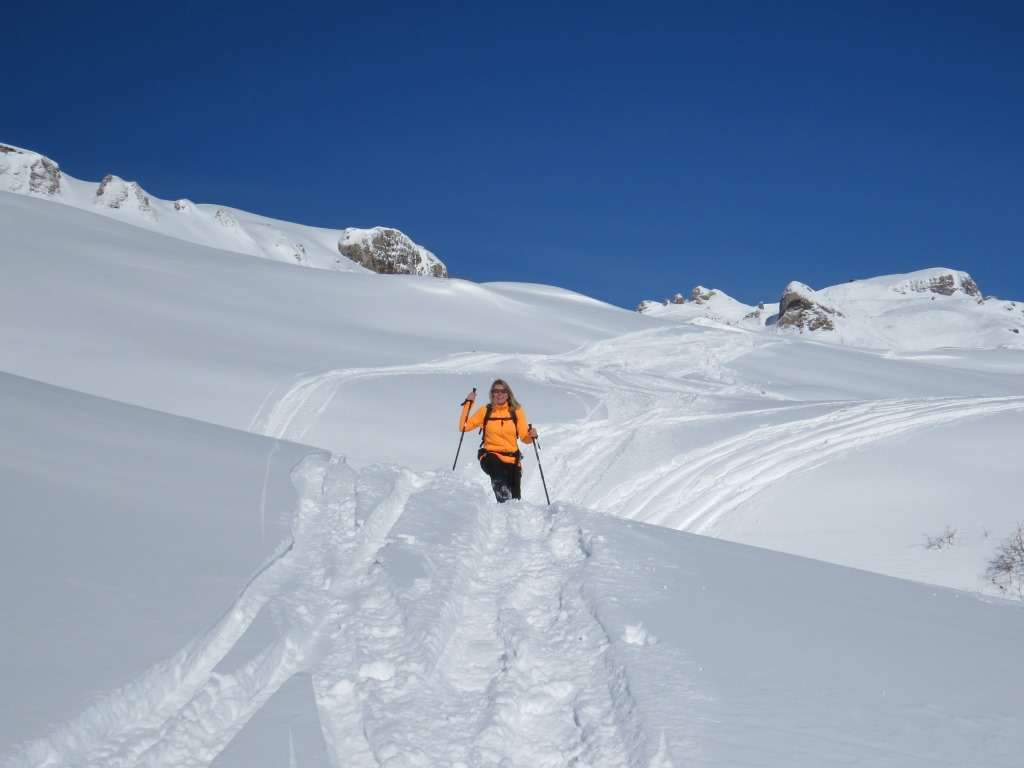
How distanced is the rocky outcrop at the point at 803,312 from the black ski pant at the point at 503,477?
6082 centimetres

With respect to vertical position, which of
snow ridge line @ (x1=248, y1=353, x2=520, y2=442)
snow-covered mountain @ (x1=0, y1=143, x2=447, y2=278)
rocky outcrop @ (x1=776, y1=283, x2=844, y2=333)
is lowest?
snow ridge line @ (x1=248, y1=353, x2=520, y2=442)

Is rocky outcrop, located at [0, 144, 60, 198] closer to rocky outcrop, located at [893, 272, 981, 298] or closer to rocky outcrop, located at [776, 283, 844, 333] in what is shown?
rocky outcrop, located at [776, 283, 844, 333]

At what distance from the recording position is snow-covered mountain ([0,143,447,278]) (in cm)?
5441

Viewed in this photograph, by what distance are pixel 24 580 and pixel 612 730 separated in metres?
2.56

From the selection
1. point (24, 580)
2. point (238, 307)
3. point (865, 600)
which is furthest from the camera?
point (238, 307)

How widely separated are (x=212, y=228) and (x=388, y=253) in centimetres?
1315

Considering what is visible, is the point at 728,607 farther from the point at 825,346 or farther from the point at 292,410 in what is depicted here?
the point at 825,346

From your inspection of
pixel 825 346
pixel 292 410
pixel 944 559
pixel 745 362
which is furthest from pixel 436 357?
pixel 825 346

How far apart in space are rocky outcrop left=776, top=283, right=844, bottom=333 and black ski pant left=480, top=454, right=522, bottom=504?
60823 millimetres

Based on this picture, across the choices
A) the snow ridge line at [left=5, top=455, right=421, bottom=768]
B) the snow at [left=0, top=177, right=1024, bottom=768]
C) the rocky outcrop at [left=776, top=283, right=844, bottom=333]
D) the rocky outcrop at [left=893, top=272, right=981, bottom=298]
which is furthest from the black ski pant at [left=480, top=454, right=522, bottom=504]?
the rocky outcrop at [left=893, top=272, right=981, bottom=298]

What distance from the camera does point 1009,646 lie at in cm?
393

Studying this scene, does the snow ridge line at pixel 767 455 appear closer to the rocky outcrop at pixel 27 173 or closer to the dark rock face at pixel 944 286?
the rocky outcrop at pixel 27 173

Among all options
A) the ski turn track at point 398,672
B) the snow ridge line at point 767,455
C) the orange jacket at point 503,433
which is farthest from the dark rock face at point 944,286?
the ski turn track at point 398,672

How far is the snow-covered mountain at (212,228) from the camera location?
5441 centimetres
